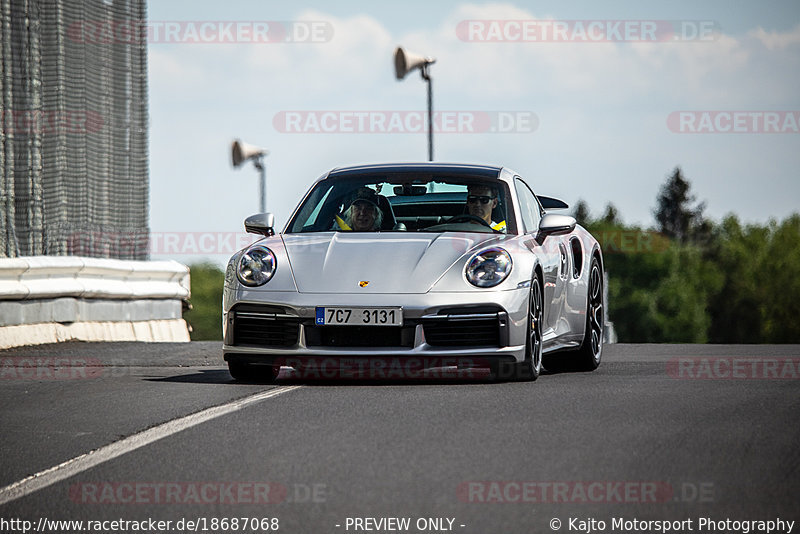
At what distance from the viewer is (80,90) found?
22.8 metres

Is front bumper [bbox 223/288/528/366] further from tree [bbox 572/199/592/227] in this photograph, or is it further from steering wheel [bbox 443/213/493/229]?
tree [bbox 572/199/592/227]

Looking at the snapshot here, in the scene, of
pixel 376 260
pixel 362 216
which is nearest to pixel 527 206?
pixel 362 216

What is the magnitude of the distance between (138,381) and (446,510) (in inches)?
190

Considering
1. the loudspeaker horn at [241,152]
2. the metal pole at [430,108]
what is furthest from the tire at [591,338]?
the loudspeaker horn at [241,152]

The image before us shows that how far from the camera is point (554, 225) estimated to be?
9.11 metres

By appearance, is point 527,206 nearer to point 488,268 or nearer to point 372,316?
point 488,268

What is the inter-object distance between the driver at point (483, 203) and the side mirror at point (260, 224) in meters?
1.41

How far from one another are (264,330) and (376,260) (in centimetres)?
83

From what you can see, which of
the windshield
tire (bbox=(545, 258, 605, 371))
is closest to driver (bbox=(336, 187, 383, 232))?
the windshield

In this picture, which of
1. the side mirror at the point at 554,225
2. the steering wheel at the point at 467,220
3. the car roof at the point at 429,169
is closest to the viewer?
the side mirror at the point at 554,225

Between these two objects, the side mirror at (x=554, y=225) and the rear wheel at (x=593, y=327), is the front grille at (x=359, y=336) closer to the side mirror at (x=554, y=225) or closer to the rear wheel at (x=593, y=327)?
the side mirror at (x=554, y=225)

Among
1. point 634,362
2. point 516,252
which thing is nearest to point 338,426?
point 516,252

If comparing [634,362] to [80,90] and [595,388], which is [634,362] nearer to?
[595,388]

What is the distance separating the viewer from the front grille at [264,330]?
27.1ft
